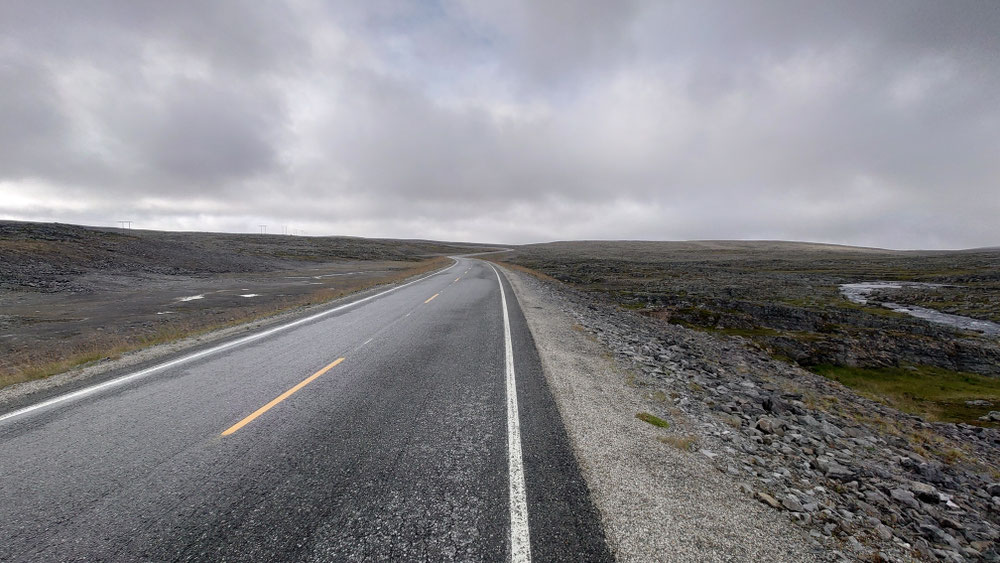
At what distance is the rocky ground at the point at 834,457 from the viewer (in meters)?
4.19

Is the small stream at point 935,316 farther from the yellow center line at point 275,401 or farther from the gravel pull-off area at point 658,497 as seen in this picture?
the yellow center line at point 275,401

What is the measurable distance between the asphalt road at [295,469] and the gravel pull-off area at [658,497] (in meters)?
0.29

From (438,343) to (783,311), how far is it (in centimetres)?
2464

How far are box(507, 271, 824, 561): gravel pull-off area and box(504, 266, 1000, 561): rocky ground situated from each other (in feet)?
0.46

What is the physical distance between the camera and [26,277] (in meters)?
23.5

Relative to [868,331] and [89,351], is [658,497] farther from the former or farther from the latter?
[868,331]

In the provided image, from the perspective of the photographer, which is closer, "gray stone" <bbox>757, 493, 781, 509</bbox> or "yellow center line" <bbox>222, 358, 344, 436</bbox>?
"gray stone" <bbox>757, 493, 781, 509</bbox>

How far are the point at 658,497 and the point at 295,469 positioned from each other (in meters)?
3.98

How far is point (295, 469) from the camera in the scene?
4.32 meters

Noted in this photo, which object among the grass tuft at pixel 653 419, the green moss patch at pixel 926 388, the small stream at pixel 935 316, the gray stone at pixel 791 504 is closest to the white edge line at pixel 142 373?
the grass tuft at pixel 653 419

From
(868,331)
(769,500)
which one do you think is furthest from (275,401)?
(868,331)

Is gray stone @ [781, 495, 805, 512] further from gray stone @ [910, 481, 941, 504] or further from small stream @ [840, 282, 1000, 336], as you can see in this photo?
small stream @ [840, 282, 1000, 336]

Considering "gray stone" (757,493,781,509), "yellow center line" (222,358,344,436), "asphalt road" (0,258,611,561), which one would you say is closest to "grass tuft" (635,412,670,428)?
"asphalt road" (0,258,611,561)

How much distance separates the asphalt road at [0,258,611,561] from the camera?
3242 millimetres
